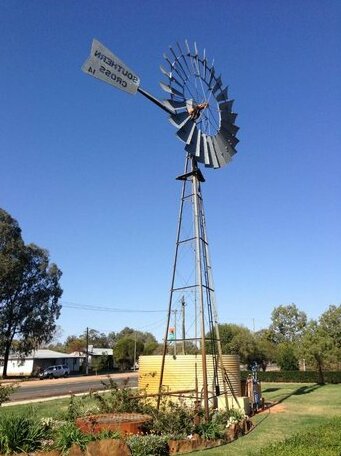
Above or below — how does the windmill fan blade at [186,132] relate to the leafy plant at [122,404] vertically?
above

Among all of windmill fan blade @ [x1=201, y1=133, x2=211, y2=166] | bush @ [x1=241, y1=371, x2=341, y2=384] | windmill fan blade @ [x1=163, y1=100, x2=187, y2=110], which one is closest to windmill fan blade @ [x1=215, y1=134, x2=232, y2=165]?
windmill fan blade @ [x1=201, y1=133, x2=211, y2=166]

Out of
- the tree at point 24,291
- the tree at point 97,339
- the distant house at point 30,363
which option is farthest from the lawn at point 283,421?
the tree at point 97,339

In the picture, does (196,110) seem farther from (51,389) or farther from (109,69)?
(51,389)

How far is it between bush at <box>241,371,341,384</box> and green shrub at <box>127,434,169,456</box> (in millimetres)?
31400

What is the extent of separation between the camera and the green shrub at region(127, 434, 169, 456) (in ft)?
31.9

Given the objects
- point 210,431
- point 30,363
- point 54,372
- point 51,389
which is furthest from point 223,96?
point 30,363

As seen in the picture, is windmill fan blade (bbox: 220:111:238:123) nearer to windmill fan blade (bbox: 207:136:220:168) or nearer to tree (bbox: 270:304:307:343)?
windmill fan blade (bbox: 207:136:220:168)

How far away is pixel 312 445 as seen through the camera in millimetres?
7832

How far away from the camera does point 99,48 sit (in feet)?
42.8

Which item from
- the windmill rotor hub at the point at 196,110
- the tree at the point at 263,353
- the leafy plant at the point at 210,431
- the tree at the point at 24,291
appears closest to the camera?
the leafy plant at the point at 210,431

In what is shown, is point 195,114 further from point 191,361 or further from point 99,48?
point 191,361

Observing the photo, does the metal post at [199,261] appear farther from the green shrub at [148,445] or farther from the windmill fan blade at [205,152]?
the green shrub at [148,445]

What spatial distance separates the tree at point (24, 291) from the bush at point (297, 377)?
2377 centimetres

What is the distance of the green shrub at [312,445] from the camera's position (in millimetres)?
7066
